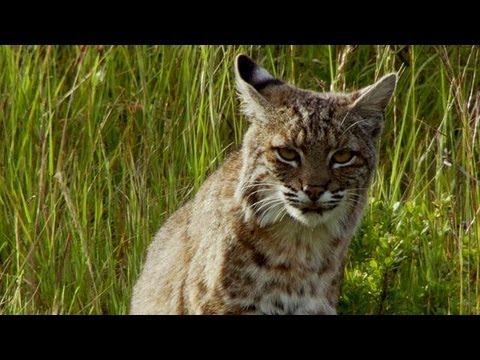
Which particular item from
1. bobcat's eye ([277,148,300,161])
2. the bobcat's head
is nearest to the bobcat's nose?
the bobcat's head

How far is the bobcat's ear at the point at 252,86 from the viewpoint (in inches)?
280

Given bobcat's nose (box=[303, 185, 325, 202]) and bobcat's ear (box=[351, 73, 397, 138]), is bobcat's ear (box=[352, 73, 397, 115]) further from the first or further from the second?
bobcat's nose (box=[303, 185, 325, 202])

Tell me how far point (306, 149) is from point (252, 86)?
496 mm

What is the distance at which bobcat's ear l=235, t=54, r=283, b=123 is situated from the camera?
7.10 m

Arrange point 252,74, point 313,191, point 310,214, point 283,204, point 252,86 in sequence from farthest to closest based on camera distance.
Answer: point 252,74 → point 252,86 → point 283,204 → point 310,214 → point 313,191

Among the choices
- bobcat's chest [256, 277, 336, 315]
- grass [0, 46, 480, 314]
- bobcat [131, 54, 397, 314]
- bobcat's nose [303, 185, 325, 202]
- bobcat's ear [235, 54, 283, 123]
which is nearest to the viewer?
bobcat's nose [303, 185, 325, 202]

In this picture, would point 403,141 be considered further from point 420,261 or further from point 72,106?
point 72,106

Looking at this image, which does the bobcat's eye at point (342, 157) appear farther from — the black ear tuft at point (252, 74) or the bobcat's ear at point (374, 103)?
the black ear tuft at point (252, 74)

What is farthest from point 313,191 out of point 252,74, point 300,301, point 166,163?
point 166,163

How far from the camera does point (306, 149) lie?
6.86m

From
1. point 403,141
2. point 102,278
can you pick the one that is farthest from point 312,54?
point 102,278

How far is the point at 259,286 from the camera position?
22.9 ft

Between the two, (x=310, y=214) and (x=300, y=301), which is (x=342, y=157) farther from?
(x=300, y=301)

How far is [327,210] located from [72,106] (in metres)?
2.52
